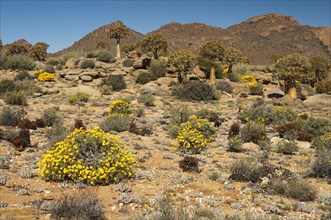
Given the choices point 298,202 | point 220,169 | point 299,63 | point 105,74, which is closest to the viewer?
point 298,202

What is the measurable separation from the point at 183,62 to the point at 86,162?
21.4 meters

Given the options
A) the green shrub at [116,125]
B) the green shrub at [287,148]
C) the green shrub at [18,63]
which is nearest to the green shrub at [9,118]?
the green shrub at [116,125]

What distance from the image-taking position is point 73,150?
8.27 m

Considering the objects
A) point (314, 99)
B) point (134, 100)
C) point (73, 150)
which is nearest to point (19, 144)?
point (73, 150)

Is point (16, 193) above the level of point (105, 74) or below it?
below

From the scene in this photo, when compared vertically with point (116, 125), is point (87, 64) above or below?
above

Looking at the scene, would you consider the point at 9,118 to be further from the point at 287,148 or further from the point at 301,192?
the point at 301,192

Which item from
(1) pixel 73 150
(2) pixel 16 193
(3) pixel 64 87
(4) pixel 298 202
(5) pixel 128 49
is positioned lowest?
(4) pixel 298 202

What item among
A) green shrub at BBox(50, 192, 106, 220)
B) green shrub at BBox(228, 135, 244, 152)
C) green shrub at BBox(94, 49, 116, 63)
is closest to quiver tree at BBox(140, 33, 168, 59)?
green shrub at BBox(94, 49, 116, 63)

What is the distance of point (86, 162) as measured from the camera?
324 inches

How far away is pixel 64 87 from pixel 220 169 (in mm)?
19956

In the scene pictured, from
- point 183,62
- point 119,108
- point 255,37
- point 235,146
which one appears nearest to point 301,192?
point 235,146

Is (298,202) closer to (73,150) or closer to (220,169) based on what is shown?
(220,169)

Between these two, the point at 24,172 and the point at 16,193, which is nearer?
the point at 16,193
